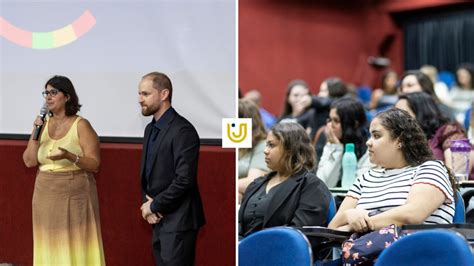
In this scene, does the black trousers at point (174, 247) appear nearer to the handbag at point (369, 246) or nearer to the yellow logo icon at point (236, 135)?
the yellow logo icon at point (236, 135)

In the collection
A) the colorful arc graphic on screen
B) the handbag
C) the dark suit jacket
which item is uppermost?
the colorful arc graphic on screen

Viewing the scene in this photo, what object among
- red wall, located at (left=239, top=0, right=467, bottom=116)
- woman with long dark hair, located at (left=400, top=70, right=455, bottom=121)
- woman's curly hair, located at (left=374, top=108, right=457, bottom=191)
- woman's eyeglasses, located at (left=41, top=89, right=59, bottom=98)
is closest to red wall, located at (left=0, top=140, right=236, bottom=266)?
woman's eyeglasses, located at (left=41, top=89, right=59, bottom=98)

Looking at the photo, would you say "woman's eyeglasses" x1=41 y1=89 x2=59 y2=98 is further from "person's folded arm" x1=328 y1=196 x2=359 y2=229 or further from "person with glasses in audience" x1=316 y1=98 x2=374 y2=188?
"person with glasses in audience" x1=316 y1=98 x2=374 y2=188

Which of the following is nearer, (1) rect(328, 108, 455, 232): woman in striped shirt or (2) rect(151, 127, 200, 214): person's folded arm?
(2) rect(151, 127, 200, 214): person's folded arm

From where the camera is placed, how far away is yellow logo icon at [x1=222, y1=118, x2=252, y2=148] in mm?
2508

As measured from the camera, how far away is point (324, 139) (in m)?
5.24

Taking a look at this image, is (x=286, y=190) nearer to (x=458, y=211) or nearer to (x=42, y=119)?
(x=458, y=211)

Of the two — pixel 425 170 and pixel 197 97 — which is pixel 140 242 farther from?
pixel 425 170

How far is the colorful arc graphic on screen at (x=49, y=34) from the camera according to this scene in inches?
103

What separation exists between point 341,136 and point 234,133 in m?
2.19

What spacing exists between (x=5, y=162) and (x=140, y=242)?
534 millimetres

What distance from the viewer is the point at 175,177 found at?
103 inches

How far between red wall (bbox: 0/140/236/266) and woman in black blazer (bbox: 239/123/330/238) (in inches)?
36.9

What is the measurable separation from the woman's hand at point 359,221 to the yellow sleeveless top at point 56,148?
112cm
